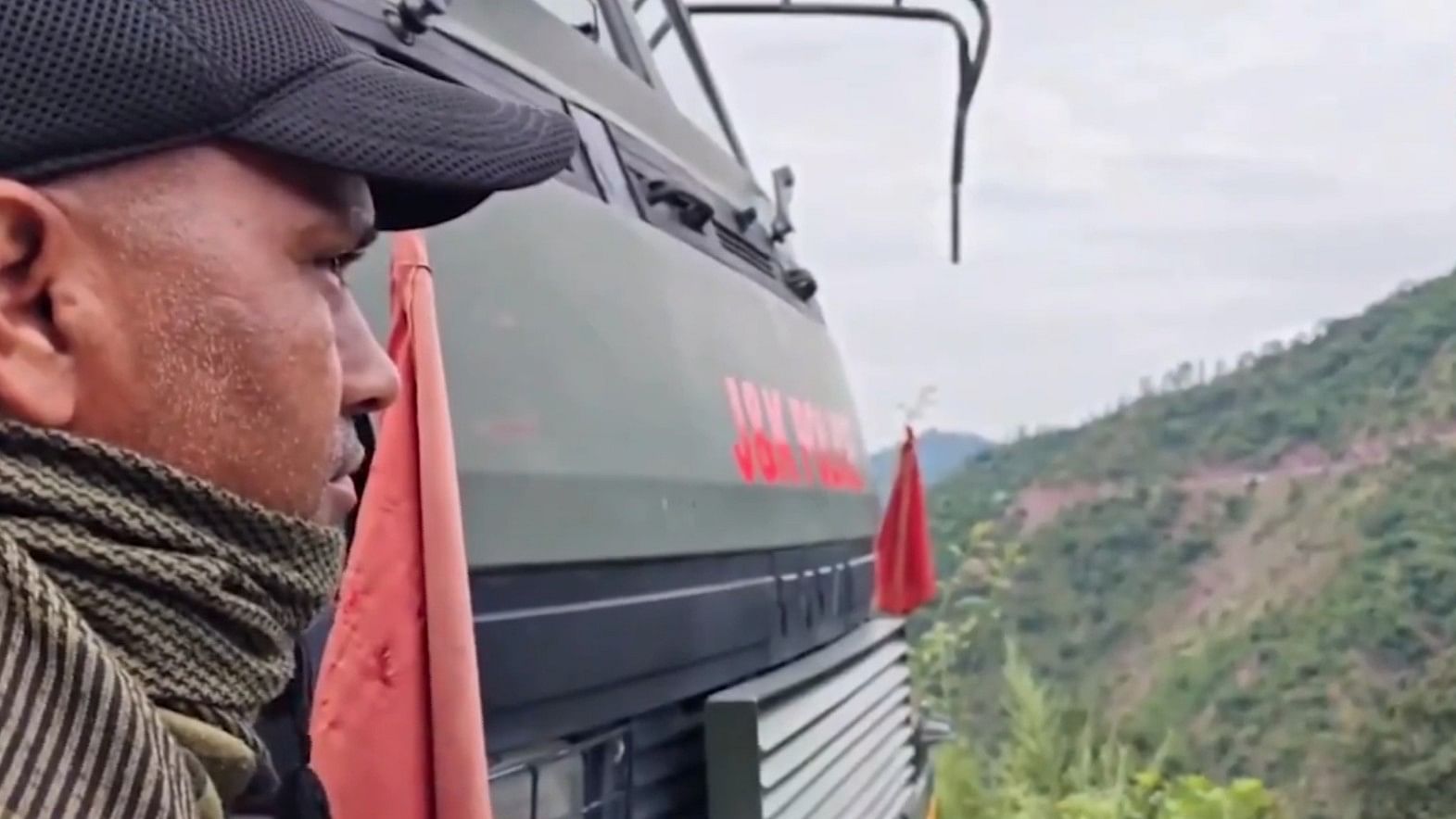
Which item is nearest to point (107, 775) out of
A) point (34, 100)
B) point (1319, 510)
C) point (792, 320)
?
point (34, 100)

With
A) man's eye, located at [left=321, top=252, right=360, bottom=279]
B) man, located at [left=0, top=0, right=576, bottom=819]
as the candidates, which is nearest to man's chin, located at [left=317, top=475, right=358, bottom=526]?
man, located at [left=0, top=0, right=576, bottom=819]

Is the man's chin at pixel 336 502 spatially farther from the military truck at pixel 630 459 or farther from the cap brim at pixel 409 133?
the military truck at pixel 630 459

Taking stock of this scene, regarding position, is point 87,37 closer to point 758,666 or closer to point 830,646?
point 758,666

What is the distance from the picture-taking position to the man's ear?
1.12m

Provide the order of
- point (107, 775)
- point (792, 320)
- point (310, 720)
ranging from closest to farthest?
point (107, 775) → point (310, 720) → point (792, 320)

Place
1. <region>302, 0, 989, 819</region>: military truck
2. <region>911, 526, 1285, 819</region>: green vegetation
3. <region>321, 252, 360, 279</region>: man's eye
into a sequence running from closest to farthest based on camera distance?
<region>321, 252, 360, 279</region>: man's eye, <region>302, 0, 989, 819</region>: military truck, <region>911, 526, 1285, 819</region>: green vegetation

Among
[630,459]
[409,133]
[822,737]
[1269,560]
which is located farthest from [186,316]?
[1269,560]

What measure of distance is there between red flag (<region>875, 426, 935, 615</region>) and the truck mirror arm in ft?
1.72

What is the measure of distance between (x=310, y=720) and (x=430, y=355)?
29 centimetres

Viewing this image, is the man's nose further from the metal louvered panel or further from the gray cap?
the metal louvered panel

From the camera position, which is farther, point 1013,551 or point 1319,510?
point 1319,510

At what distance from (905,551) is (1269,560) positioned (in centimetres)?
994

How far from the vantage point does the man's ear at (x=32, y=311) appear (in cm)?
112

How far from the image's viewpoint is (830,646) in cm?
354
